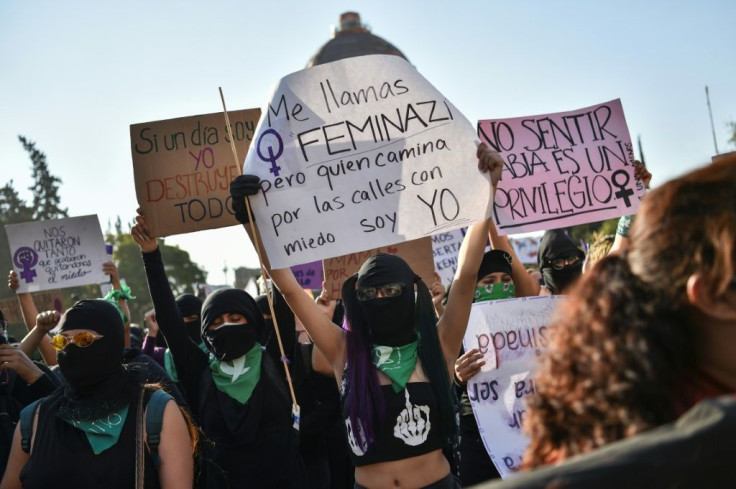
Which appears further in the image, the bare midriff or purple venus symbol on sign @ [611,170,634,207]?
purple venus symbol on sign @ [611,170,634,207]

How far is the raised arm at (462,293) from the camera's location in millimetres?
3760

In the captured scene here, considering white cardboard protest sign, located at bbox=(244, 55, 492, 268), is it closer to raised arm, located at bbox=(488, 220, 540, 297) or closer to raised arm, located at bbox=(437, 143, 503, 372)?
raised arm, located at bbox=(437, 143, 503, 372)

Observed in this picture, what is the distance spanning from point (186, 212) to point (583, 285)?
374 cm

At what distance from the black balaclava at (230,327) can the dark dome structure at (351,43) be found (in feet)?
281

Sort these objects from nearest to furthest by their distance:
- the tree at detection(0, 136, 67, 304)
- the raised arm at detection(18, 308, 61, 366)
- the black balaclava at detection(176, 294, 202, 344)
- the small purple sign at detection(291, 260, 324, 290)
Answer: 1. the raised arm at detection(18, 308, 61, 366)
2. the black balaclava at detection(176, 294, 202, 344)
3. the small purple sign at detection(291, 260, 324, 290)
4. the tree at detection(0, 136, 67, 304)

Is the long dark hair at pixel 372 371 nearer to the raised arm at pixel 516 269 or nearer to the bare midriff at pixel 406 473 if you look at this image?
the bare midriff at pixel 406 473

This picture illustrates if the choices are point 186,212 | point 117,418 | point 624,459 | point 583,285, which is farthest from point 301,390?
point 624,459

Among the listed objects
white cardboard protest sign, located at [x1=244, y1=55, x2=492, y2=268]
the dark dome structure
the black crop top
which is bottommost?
the black crop top

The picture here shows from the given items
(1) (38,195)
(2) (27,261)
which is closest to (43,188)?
(1) (38,195)

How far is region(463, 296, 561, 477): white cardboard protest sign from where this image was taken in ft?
13.5

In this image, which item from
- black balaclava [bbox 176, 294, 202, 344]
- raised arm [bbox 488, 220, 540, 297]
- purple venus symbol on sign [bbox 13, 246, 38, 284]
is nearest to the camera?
raised arm [bbox 488, 220, 540, 297]

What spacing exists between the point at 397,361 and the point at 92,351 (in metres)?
1.36

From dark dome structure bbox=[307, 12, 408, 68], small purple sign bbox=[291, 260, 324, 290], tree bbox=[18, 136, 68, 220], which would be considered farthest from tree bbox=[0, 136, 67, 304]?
small purple sign bbox=[291, 260, 324, 290]

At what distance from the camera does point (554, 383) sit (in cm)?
142
